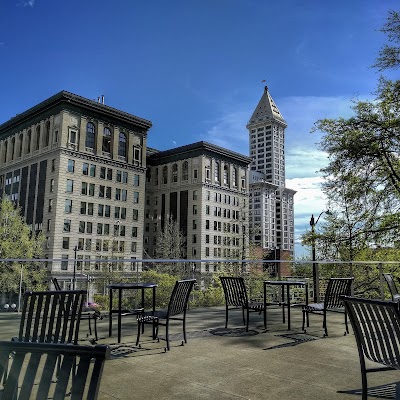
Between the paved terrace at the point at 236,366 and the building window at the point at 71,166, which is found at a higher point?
the building window at the point at 71,166

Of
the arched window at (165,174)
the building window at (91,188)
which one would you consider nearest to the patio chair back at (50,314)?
the building window at (91,188)

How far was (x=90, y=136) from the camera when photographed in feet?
253

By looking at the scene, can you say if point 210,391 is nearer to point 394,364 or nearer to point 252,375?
point 252,375

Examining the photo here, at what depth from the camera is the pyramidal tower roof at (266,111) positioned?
193m

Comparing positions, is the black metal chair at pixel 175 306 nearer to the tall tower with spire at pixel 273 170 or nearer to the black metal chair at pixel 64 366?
the black metal chair at pixel 64 366

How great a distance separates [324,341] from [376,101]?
16.0 m

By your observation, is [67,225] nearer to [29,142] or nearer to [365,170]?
[29,142]

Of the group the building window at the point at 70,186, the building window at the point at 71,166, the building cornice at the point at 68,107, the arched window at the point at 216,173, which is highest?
the building cornice at the point at 68,107

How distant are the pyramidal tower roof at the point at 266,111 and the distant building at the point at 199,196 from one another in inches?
3669

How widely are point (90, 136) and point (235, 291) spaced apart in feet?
242

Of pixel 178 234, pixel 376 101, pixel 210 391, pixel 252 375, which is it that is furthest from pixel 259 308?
pixel 178 234

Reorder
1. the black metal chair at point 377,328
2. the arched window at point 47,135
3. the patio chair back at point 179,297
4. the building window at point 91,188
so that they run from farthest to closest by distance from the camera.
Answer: the building window at point 91,188
the arched window at point 47,135
the patio chair back at point 179,297
the black metal chair at point 377,328

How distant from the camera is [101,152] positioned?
7894cm

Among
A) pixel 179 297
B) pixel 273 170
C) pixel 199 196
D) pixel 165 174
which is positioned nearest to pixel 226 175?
pixel 199 196
